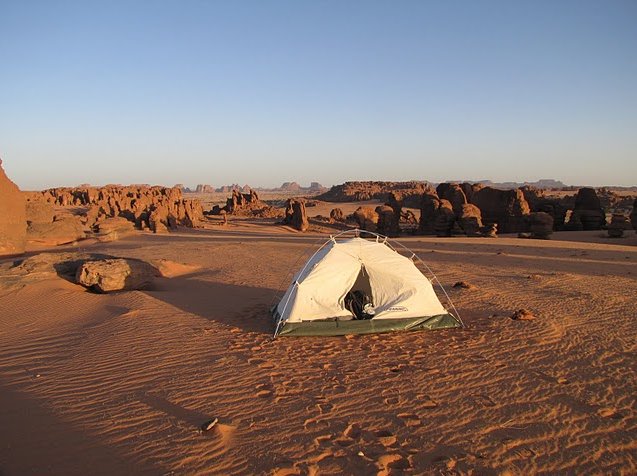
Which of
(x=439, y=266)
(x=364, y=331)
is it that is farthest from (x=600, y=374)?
(x=439, y=266)

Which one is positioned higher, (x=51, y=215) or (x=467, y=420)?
(x=51, y=215)

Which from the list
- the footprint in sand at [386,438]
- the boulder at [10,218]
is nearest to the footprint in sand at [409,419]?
the footprint in sand at [386,438]

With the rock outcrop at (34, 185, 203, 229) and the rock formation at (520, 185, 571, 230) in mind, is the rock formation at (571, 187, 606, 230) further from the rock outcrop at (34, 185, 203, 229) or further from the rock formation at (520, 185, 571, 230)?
the rock outcrop at (34, 185, 203, 229)

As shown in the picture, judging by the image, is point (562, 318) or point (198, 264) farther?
point (198, 264)

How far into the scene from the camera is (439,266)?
17.8 meters

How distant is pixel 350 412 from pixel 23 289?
10109 mm

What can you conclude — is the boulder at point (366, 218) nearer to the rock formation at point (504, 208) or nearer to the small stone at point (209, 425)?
the rock formation at point (504, 208)

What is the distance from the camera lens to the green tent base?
8.87 m

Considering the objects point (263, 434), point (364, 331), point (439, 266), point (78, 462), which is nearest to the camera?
point (78, 462)

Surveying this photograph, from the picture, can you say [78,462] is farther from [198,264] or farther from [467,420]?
[198,264]

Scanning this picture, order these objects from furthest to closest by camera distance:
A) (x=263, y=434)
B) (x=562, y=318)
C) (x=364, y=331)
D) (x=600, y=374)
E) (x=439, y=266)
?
(x=439, y=266), (x=562, y=318), (x=364, y=331), (x=600, y=374), (x=263, y=434)

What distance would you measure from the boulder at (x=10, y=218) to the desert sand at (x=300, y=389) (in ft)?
20.8

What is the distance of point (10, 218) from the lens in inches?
682

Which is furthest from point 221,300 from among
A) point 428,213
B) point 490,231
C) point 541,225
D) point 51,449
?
point 428,213
